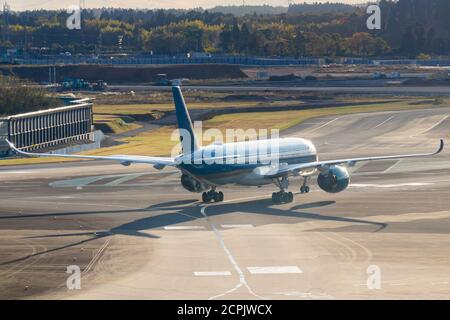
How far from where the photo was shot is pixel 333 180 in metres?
75.3

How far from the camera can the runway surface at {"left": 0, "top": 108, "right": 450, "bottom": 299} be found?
161ft

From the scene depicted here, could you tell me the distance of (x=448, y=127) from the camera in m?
135

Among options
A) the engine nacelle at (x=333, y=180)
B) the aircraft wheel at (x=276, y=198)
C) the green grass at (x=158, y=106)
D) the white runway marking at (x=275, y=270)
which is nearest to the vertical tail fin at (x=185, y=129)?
the aircraft wheel at (x=276, y=198)

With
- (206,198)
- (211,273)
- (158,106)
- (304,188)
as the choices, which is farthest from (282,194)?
→ (158,106)

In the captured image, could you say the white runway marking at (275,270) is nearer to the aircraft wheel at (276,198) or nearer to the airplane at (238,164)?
the airplane at (238,164)

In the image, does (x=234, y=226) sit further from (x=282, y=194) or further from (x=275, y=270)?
(x=275, y=270)

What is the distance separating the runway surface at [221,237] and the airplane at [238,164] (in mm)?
1617

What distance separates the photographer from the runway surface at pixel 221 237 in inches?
1930

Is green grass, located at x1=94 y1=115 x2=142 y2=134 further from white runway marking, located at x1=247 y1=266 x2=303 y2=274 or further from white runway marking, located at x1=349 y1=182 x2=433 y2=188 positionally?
white runway marking, located at x1=247 y1=266 x2=303 y2=274

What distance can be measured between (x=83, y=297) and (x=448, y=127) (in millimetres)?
95862

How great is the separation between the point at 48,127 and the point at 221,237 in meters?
63.9
